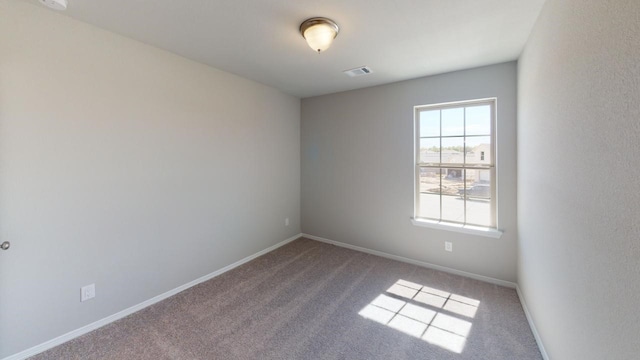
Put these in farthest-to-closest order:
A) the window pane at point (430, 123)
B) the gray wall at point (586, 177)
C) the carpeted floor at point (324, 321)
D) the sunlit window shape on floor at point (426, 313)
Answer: the window pane at point (430, 123)
the sunlit window shape on floor at point (426, 313)
the carpeted floor at point (324, 321)
the gray wall at point (586, 177)

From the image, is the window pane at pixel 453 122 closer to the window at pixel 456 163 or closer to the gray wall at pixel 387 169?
the window at pixel 456 163

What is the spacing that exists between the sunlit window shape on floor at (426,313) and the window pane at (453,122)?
6.27ft

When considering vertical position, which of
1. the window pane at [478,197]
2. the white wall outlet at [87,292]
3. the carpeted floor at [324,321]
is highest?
the window pane at [478,197]

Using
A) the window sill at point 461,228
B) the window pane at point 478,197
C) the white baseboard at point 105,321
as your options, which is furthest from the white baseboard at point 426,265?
the white baseboard at point 105,321

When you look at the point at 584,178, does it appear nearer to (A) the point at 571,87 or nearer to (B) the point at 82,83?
(A) the point at 571,87

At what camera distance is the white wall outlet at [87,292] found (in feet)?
6.84

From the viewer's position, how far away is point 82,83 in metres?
2.05

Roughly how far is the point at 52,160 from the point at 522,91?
162 inches

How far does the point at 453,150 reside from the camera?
3.22 m

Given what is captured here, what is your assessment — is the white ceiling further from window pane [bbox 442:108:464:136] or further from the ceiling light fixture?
window pane [bbox 442:108:464:136]

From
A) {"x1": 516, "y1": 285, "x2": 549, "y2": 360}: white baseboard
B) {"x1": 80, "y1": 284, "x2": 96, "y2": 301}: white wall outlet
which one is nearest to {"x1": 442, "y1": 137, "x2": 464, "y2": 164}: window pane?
{"x1": 516, "y1": 285, "x2": 549, "y2": 360}: white baseboard

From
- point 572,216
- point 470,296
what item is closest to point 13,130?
point 572,216

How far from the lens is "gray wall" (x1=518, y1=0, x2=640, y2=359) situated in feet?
3.00

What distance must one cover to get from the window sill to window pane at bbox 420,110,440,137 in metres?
1.16
